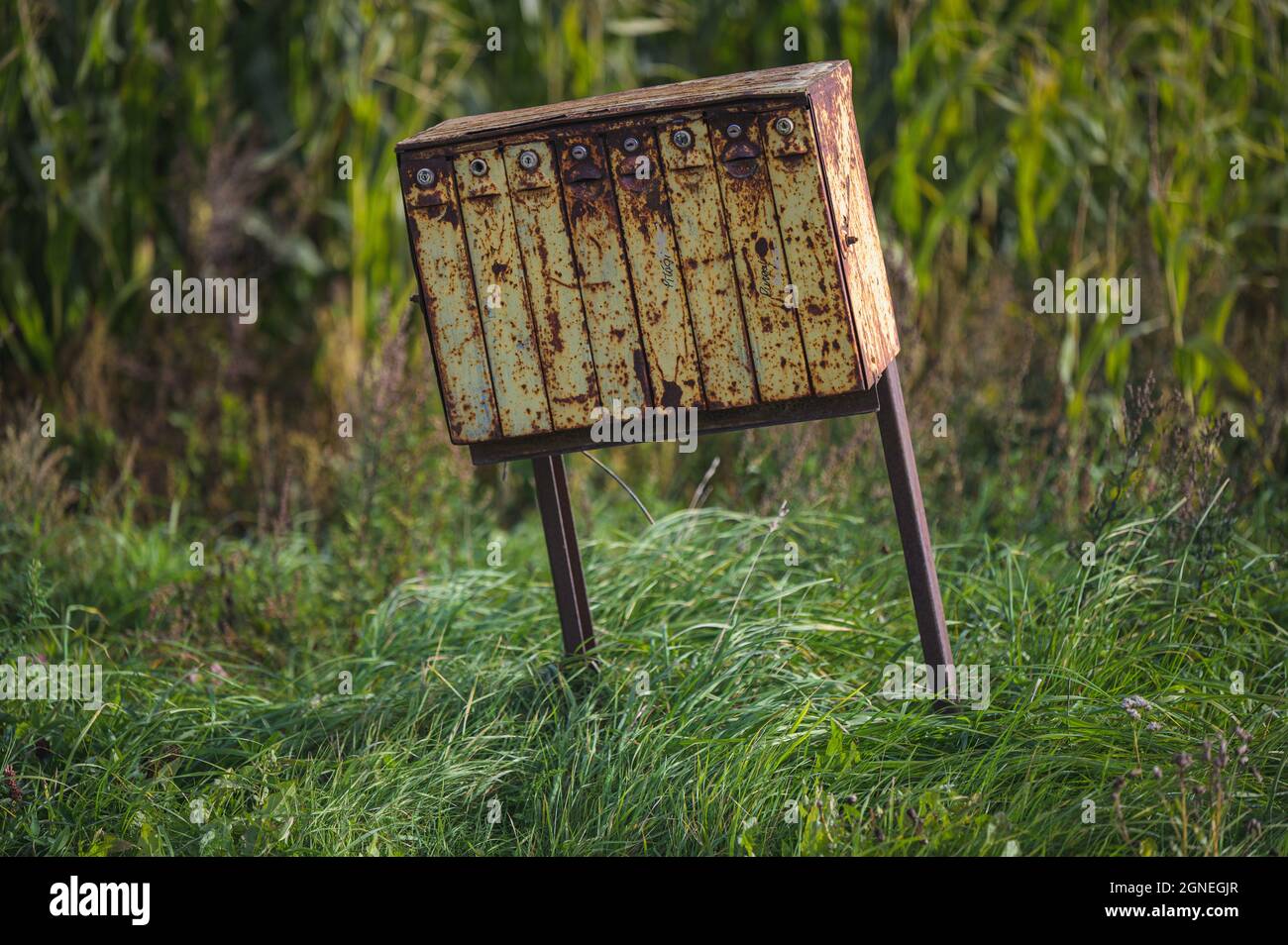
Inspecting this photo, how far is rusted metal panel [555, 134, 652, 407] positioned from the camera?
2703mm

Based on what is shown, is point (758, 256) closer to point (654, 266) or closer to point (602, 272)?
point (654, 266)

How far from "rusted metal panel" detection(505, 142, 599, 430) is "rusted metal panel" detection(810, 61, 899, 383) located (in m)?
0.54

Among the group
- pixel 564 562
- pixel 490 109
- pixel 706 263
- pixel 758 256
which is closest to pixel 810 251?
pixel 758 256

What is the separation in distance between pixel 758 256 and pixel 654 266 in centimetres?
21

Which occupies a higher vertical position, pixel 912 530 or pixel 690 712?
pixel 912 530

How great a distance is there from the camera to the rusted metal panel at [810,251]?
259 cm

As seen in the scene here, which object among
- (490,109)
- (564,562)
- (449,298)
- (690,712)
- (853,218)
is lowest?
(690,712)

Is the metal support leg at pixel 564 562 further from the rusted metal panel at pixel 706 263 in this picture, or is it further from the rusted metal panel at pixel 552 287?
the rusted metal panel at pixel 706 263

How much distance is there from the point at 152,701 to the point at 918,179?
3234mm

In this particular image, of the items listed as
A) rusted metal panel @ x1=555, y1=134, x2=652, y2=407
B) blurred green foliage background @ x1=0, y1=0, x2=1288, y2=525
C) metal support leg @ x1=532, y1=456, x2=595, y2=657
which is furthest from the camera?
blurred green foliage background @ x1=0, y1=0, x2=1288, y2=525

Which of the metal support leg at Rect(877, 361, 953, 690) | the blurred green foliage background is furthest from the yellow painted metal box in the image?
the blurred green foliage background

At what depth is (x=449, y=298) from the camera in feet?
9.13

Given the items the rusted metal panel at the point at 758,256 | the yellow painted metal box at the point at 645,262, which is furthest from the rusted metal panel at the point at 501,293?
the rusted metal panel at the point at 758,256

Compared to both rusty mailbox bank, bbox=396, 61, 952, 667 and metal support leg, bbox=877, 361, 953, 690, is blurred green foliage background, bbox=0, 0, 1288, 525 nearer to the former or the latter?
metal support leg, bbox=877, 361, 953, 690
